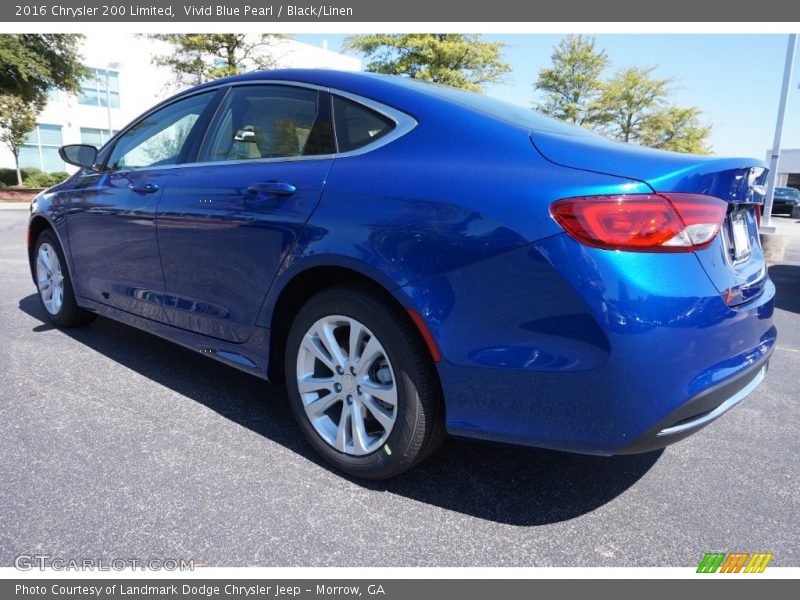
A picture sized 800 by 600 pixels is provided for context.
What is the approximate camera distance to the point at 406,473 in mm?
2416

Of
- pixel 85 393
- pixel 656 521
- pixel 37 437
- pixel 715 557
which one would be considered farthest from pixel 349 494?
pixel 85 393

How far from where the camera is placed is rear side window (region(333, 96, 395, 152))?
2.27m

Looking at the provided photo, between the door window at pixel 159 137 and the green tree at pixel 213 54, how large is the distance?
20195 millimetres

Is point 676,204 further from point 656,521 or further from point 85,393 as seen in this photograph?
point 85,393

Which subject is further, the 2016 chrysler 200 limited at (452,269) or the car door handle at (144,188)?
the car door handle at (144,188)

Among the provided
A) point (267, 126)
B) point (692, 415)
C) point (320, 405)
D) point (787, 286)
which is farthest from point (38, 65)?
point (692, 415)

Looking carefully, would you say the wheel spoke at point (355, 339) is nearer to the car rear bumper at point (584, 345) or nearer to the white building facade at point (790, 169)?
→ the car rear bumper at point (584, 345)

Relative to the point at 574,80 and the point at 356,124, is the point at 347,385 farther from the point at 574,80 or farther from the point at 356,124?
the point at 574,80

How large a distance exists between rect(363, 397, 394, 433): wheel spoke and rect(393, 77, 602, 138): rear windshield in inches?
46.9

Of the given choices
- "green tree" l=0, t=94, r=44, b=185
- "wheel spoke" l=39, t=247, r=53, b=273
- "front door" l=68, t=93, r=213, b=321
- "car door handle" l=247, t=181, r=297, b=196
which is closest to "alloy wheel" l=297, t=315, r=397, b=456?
"car door handle" l=247, t=181, r=297, b=196

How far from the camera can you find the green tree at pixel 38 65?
22250mm

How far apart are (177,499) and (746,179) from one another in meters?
2.40

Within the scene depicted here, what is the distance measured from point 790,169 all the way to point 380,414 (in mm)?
64185

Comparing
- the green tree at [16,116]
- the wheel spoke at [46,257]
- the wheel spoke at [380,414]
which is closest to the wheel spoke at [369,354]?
the wheel spoke at [380,414]
